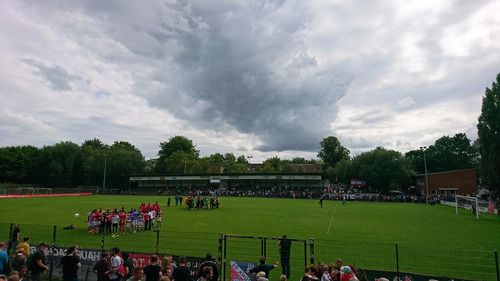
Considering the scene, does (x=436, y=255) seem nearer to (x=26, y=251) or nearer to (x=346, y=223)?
(x=346, y=223)

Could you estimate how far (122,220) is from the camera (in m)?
24.3

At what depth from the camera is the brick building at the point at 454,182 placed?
221 feet

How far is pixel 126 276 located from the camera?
37.1 ft

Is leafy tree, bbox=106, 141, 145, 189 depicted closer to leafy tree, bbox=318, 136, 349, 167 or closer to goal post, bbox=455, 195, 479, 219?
leafy tree, bbox=318, 136, 349, 167

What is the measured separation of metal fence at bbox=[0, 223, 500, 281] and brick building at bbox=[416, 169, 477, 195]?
56522 millimetres

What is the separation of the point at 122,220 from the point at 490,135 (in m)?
47.2

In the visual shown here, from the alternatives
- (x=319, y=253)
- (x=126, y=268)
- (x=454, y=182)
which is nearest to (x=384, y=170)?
(x=454, y=182)

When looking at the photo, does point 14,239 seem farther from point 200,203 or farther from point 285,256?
point 200,203

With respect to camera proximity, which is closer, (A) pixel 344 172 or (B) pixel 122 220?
(B) pixel 122 220

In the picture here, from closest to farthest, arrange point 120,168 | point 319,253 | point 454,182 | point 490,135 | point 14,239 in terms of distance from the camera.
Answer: point 14,239, point 319,253, point 490,135, point 454,182, point 120,168

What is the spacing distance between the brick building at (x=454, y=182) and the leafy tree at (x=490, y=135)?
17728 mm

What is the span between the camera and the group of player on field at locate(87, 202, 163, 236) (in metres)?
23.6

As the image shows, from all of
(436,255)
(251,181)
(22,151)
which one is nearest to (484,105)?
(436,255)

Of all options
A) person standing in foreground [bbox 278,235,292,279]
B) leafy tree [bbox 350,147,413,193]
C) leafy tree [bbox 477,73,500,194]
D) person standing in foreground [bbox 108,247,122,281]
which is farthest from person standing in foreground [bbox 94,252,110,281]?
leafy tree [bbox 350,147,413,193]
